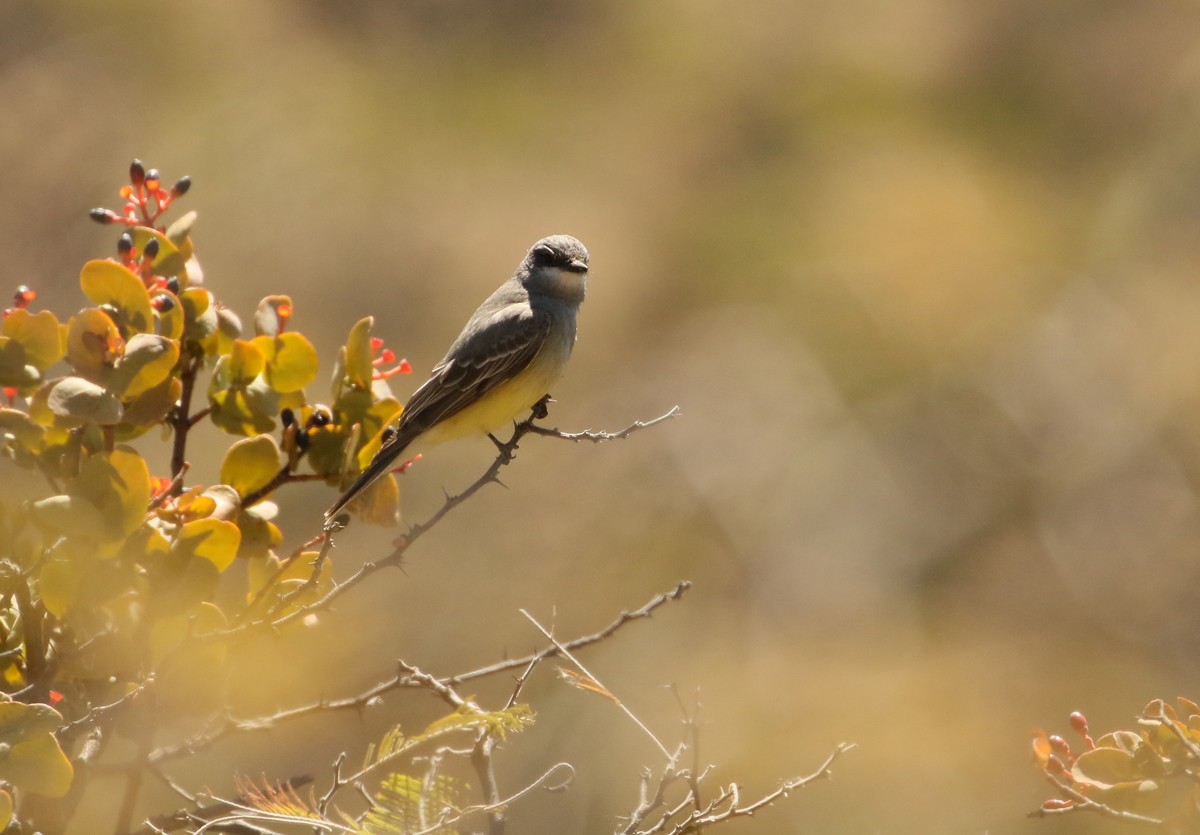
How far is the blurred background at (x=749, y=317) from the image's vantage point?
8.06 meters

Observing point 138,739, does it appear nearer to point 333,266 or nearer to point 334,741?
point 334,741

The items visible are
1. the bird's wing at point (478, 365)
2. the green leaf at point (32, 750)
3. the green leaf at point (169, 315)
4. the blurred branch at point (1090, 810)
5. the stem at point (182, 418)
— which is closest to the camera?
the green leaf at point (32, 750)

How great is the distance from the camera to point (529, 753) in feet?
25.4

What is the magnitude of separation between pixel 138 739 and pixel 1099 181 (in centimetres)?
1162

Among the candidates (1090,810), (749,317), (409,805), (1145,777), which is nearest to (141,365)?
(409,805)

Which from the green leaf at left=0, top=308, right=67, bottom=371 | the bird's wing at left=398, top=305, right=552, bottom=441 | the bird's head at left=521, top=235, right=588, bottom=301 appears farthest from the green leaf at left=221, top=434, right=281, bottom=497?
Result: the bird's head at left=521, top=235, right=588, bottom=301

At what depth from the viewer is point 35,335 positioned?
243 centimetres

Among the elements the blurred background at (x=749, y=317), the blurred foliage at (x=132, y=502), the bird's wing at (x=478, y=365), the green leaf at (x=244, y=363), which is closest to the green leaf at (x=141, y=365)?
the blurred foliage at (x=132, y=502)

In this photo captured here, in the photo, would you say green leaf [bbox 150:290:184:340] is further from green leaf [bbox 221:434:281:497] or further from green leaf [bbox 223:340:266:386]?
green leaf [bbox 221:434:281:497]

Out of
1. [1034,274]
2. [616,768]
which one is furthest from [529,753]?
[1034,274]

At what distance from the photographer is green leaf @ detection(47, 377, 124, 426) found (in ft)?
7.47

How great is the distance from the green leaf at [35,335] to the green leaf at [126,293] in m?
0.11

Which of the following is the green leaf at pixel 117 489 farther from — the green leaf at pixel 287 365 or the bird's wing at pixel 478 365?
the bird's wing at pixel 478 365

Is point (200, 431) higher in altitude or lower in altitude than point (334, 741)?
higher
